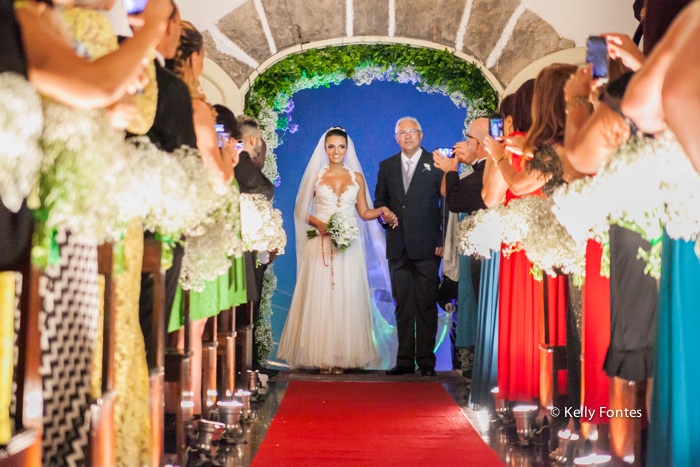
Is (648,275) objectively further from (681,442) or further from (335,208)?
(335,208)

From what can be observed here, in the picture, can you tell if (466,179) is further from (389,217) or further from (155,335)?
(155,335)

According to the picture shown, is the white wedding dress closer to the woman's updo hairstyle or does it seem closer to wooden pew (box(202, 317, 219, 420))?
wooden pew (box(202, 317, 219, 420))

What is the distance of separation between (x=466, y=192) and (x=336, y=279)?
2.24 meters

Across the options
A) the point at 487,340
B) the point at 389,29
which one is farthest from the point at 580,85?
the point at 389,29

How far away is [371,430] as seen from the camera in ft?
13.9

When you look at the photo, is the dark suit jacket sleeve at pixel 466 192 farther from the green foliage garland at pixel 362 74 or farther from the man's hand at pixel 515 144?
the green foliage garland at pixel 362 74

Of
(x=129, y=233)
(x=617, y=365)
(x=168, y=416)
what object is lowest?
(x=168, y=416)

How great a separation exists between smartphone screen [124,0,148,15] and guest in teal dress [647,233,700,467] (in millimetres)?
2060

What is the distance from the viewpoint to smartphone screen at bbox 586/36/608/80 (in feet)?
8.13

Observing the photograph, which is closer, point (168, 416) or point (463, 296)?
point (168, 416)

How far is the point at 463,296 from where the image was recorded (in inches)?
237

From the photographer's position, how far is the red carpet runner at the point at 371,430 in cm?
348

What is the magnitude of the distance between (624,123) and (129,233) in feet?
5.94

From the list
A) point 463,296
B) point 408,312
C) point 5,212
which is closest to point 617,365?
point 5,212
